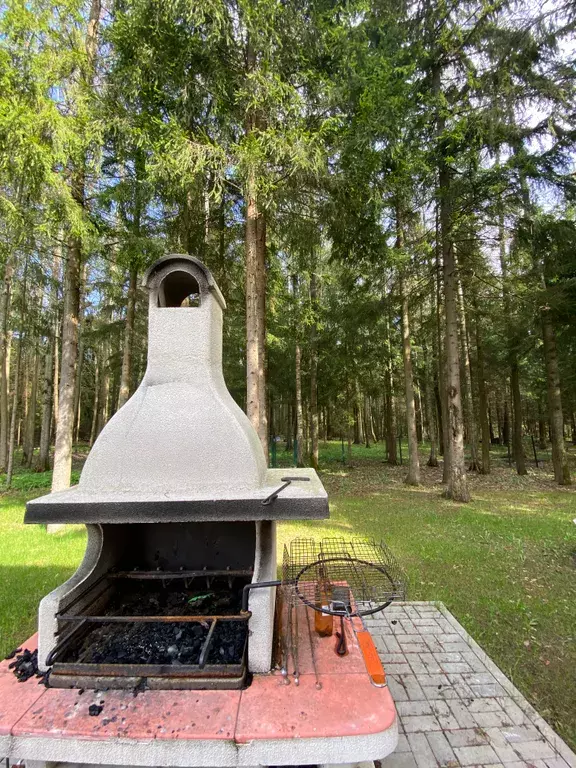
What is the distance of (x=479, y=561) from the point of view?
575 centimetres

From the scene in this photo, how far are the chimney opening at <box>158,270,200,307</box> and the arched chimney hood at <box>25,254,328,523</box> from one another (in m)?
0.02

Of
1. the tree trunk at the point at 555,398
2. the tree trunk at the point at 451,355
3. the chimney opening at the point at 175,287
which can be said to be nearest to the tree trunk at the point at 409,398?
the tree trunk at the point at 451,355

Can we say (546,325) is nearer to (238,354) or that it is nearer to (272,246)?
(272,246)

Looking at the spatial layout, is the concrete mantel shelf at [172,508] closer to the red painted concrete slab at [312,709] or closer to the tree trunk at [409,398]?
the red painted concrete slab at [312,709]

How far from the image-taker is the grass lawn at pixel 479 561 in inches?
135

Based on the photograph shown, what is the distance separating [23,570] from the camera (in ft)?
17.9

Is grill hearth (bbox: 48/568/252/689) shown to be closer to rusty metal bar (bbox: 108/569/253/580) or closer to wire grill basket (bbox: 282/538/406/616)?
rusty metal bar (bbox: 108/569/253/580)

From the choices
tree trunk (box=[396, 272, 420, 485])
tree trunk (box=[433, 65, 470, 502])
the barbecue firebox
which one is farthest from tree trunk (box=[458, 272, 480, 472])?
the barbecue firebox

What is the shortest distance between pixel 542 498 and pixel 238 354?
11.1 meters

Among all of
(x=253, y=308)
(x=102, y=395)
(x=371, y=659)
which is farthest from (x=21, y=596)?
(x=102, y=395)

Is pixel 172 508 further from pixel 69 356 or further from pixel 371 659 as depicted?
pixel 69 356

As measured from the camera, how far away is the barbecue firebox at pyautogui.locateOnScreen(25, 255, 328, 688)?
2.25m

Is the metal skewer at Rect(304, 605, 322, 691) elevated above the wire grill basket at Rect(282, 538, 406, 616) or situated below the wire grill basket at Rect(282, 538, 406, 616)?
below

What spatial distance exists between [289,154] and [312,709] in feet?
21.8
